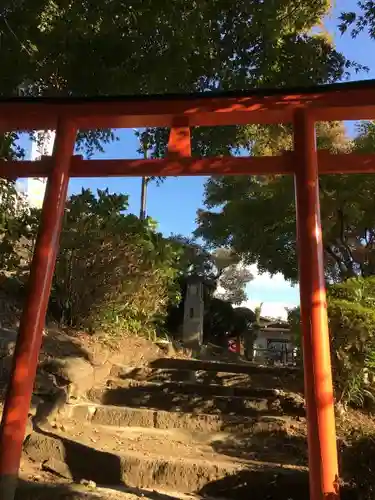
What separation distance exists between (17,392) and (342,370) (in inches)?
174

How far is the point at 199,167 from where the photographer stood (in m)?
5.04

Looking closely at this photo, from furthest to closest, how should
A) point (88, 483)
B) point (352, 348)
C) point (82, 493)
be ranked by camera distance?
point (352, 348) < point (88, 483) < point (82, 493)

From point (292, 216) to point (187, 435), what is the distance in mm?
10599

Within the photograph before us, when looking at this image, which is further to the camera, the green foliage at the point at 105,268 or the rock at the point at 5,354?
the green foliage at the point at 105,268

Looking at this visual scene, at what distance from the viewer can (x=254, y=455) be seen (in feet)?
18.6

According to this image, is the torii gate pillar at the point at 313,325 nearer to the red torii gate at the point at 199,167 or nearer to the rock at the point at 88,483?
the red torii gate at the point at 199,167

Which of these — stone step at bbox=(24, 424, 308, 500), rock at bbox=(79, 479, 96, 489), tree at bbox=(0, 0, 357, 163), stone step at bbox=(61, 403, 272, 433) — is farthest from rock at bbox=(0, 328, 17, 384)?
tree at bbox=(0, 0, 357, 163)

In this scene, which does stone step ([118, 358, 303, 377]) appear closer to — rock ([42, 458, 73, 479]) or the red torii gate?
rock ([42, 458, 73, 479])

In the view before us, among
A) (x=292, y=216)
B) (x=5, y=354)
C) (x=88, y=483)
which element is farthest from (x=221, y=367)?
(x=292, y=216)

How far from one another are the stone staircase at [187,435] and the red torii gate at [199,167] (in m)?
1.18

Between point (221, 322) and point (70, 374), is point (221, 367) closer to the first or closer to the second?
point (70, 374)

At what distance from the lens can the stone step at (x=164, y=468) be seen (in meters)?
4.85

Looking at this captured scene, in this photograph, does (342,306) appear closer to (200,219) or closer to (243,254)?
(243,254)

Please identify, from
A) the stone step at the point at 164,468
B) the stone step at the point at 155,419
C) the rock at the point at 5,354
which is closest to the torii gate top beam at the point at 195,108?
the rock at the point at 5,354
